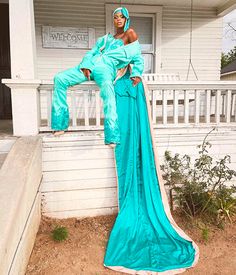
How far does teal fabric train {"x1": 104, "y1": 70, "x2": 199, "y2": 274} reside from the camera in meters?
2.75

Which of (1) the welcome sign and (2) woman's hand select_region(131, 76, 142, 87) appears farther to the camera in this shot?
(1) the welcome sign

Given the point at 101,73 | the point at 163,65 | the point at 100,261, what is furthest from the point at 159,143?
the point at 163,65

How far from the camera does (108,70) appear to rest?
2936mm

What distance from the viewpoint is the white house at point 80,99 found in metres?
2.67

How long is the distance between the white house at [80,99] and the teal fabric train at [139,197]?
1.10 ft

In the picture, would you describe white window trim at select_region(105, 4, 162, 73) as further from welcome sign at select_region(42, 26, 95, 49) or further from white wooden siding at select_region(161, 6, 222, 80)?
welcome sign at select_region(42, 26, 95, 49)

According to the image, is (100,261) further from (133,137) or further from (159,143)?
(159,143)

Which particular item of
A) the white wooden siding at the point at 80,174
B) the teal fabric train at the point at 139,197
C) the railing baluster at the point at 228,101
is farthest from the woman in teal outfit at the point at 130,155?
the railing baluster at the point at 228,101

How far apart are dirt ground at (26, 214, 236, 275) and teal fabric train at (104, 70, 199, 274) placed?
0.46 ft

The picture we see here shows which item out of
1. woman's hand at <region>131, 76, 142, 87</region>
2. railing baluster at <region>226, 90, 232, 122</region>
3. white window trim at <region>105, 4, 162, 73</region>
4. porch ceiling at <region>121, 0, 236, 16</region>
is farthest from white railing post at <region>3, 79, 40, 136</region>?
porch ceiling at <region>121, 0, 236, 16</region>

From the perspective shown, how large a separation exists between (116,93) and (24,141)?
3.78ft

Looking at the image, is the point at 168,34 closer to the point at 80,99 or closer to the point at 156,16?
the point at 156,16

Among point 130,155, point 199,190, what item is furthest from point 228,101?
point 130,155

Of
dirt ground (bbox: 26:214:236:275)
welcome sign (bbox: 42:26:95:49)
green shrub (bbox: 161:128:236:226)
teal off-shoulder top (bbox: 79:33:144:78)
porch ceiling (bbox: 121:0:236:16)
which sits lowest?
dirt ground (bbox: 26:214:236:275)
